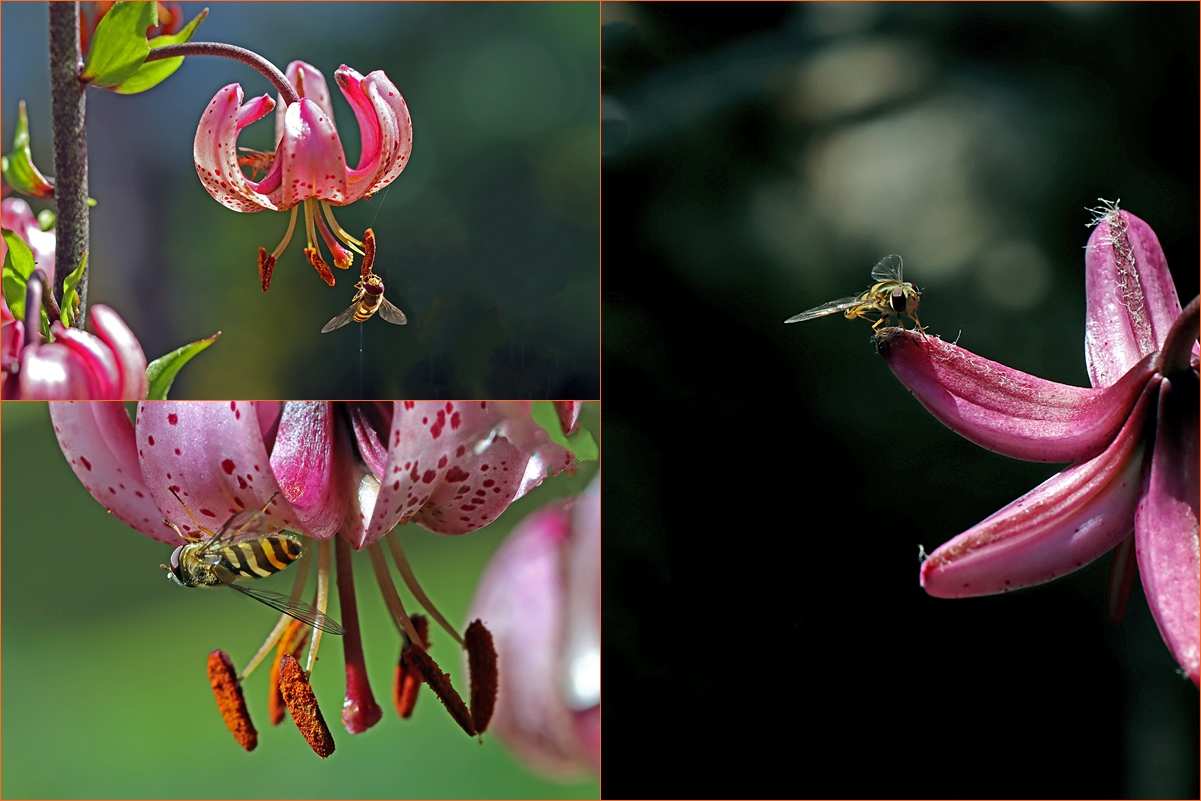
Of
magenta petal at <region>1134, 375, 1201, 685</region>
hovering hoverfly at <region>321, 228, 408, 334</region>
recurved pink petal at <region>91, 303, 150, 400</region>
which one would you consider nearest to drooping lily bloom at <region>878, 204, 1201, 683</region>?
magenta petal at <region>1134, 375, 1201, 685</region>

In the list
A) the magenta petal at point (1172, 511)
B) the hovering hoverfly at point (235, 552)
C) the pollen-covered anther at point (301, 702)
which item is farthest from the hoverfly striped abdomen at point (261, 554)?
the magenta petal at point (1172, 511)

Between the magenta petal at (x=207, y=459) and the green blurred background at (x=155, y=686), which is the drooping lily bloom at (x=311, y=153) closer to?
the magenta petal at (x=207, y=459)

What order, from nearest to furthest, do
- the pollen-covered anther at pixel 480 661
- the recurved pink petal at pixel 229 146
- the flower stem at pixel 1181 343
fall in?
the flower stem at pixel 1181 343 → the recurved pink petal at pixel 229 146 → the pollen-covered anther at pixel 480 661

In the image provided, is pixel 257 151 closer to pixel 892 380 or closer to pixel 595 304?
pixel 595 304

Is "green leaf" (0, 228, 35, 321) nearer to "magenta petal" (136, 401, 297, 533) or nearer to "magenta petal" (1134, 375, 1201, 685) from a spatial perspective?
"magenta petal" (136, 401, 297, 533)

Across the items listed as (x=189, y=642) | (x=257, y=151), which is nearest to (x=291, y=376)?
(x=257, y=151)

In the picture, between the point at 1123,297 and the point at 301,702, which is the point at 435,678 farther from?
the point at 1123,297
